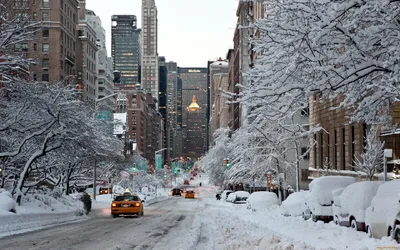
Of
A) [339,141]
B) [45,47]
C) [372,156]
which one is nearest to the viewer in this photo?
[372,156]

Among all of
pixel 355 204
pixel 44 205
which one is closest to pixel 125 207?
pixel 44 205

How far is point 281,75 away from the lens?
44.3 feet

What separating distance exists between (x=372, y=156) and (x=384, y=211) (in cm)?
2063

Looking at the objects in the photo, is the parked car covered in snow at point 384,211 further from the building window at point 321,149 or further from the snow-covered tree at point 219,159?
the snow-covered tree at point 219,159

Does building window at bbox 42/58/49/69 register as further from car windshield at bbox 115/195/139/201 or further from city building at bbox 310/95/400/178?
car windshield at bbox 115/195/139/201

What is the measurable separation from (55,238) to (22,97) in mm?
11274

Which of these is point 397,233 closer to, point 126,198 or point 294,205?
point 294,205

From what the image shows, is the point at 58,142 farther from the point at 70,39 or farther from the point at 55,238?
the point at 70,39

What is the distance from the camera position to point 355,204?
16031 mm

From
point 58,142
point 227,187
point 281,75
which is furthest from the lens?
point 227,187

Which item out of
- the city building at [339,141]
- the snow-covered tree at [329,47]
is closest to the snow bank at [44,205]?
the snow-covered tree at [329,47]

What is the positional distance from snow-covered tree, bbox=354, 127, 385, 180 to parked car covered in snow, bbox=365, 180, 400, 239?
1939cm

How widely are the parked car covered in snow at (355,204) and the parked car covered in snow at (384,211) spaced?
153 cm

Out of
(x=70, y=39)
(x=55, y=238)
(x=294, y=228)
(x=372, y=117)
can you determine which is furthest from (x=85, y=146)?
(x=70, y=39)
